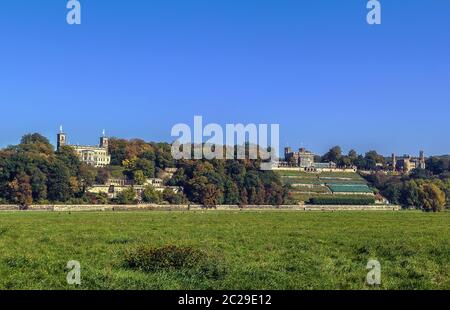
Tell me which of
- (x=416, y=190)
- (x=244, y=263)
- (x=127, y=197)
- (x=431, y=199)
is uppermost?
(x=416, y=190)

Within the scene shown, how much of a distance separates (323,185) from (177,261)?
512 ft

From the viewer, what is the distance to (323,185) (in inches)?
6826

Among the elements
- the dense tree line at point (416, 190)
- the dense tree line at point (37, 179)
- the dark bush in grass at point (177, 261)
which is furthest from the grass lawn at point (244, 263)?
the dense tree line at point (416, 190)

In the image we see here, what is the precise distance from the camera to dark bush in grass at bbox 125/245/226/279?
18708 mm

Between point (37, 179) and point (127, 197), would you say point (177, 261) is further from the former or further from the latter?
point (127, 197)

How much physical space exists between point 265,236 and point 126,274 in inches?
588

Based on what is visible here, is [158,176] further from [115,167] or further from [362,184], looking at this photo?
[362,184]

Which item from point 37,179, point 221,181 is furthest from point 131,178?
point 37,179

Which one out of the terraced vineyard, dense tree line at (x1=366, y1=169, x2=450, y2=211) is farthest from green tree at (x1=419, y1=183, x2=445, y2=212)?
the terraced vineyard

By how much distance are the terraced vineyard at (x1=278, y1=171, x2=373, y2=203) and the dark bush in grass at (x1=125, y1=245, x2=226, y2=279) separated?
122m

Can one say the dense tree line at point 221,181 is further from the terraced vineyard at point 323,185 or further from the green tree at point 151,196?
the terraced vineyard at point 323,185

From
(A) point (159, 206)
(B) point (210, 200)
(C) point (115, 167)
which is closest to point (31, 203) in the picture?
(A) point (159, 206)

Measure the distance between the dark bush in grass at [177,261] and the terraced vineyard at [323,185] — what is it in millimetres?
122271
